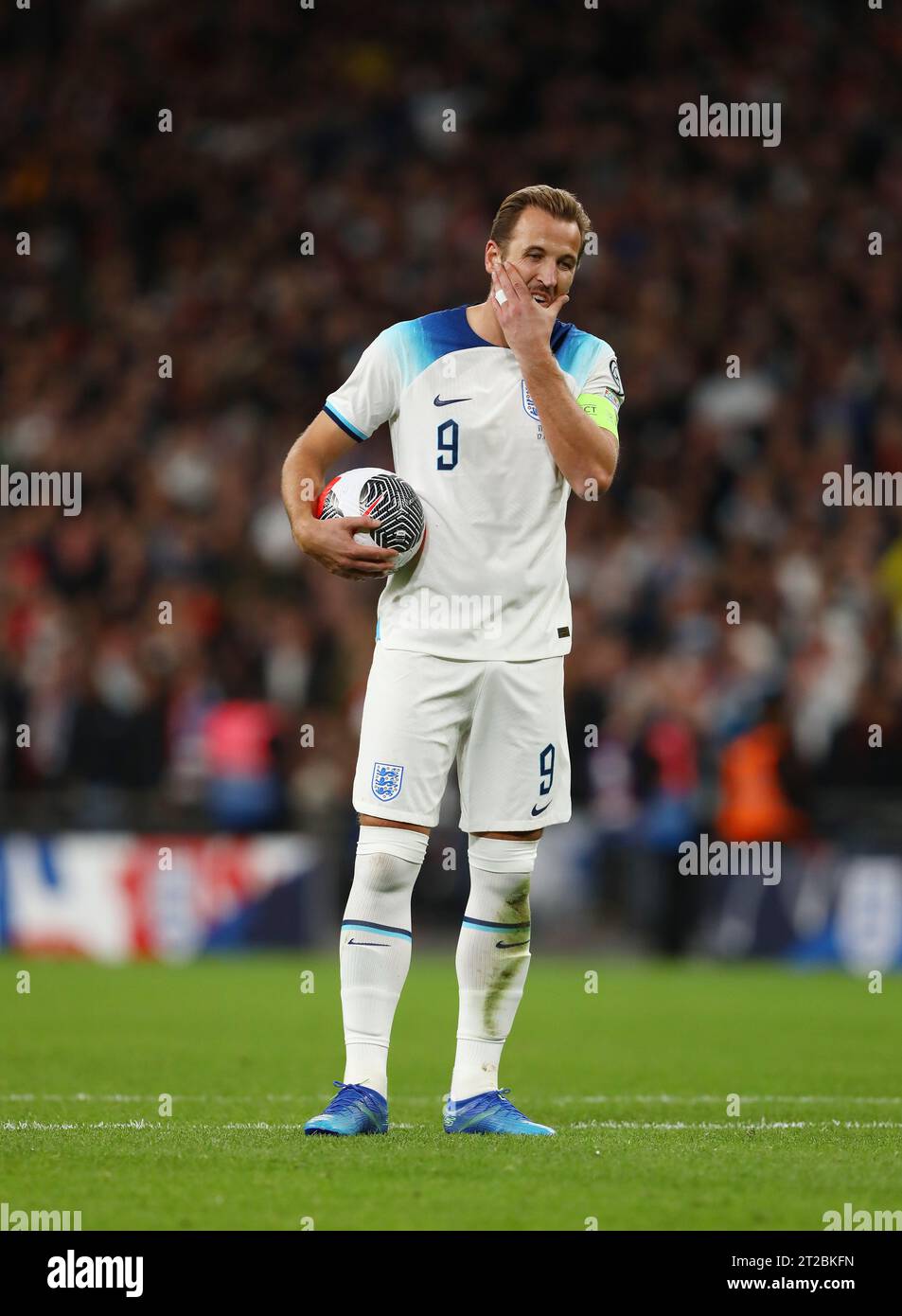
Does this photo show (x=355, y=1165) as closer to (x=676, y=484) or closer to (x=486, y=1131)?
(x=486, y=1131)

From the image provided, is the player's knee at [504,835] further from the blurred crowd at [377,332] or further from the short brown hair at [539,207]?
the blurred crowd at [377,332]

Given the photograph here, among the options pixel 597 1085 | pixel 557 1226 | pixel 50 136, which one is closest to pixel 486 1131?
pixel 557 1226

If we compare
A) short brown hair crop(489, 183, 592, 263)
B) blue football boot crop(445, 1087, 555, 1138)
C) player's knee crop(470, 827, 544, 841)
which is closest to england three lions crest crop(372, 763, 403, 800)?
player's knee crop(470, 827, 544, 841)

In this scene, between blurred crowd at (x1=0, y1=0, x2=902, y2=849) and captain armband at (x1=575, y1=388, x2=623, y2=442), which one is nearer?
captain armband at (x1=575, y1=388, x2=623, y2=442)

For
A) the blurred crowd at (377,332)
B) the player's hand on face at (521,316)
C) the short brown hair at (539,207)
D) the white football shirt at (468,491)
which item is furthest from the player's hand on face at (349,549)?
the blurred crowd at (377,332)

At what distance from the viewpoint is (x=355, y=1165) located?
16.5 ft

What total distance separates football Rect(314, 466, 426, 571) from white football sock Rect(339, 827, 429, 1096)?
0.78 meters

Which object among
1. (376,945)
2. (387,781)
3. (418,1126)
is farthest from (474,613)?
(418,1126)

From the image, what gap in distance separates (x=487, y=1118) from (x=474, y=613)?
4.63 feet

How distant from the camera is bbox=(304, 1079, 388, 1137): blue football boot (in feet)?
18.4

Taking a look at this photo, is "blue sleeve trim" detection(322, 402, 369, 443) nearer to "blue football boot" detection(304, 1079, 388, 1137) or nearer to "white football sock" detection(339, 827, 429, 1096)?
"white football sock" detection(339, 827, 429, 1096)

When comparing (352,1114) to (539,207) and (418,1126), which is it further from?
(539,207)

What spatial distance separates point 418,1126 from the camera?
6051 millimetres

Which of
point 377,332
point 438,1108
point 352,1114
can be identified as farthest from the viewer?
point 377,332
